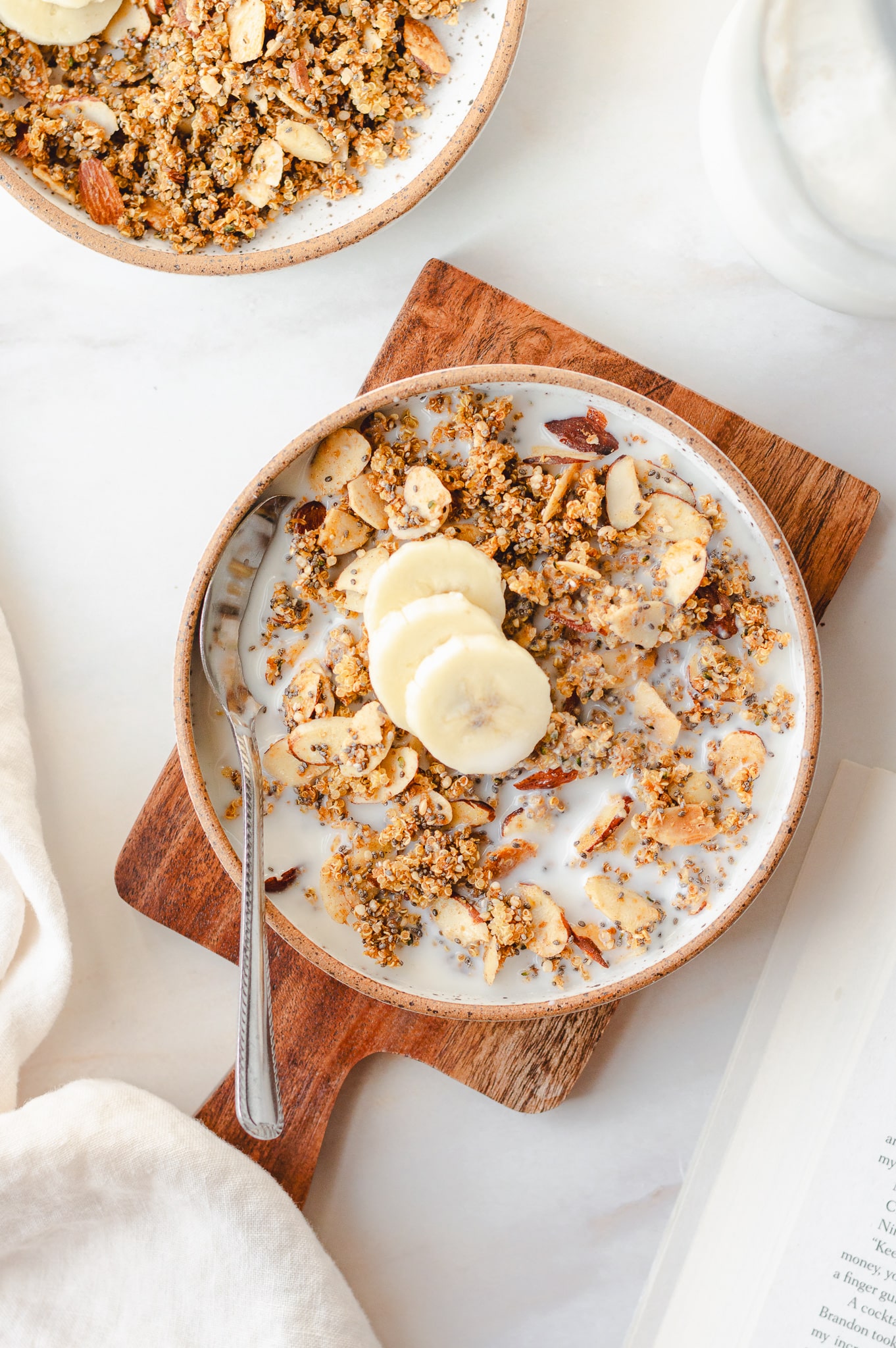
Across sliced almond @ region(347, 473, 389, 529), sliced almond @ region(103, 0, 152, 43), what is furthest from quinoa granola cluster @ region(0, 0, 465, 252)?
sliced almond @ region(347, 473, 389, 529)

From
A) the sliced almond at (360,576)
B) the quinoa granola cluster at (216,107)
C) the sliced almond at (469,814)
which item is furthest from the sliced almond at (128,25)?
the sliced almond at (469,814)

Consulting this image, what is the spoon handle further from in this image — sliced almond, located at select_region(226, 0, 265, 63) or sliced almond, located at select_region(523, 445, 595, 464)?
sliced almond, located at select_region(226, 0, 265, 63)

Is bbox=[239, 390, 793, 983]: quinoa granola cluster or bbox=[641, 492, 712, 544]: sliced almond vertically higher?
bbox=[641, 492, 712, 544]: sliced almond

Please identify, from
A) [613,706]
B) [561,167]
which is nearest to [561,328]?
[561,167]

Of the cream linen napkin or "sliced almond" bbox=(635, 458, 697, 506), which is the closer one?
"sliced almond" bbox=(635, 458, 697, 506)

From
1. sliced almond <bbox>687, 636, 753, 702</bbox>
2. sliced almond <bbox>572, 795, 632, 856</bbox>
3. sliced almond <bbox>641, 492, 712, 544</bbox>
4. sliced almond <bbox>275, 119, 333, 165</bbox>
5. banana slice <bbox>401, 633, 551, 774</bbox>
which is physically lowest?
sliced almond <bbox>572, 795, 632, 856</bbox>

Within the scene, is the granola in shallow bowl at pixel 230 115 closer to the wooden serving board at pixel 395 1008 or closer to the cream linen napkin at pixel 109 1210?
A: the wooden serving board at pixel 395 1008

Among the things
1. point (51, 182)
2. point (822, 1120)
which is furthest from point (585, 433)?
point (822, 1120)
